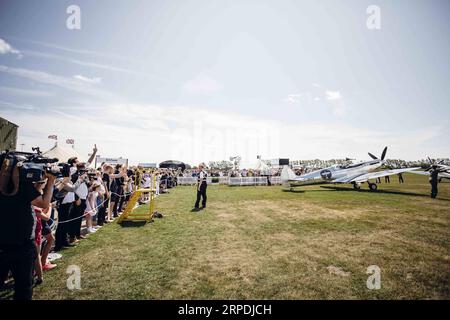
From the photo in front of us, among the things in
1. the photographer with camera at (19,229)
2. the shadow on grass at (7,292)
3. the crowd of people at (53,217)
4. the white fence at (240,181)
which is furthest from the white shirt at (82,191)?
the white fence at (240,181)

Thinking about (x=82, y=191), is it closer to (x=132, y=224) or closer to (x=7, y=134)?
(x=132, y=224)

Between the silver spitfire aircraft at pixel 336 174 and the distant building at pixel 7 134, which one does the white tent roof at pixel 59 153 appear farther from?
the silver spitfire aircraft at pixel 336 174

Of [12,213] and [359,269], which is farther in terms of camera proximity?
[359,269]

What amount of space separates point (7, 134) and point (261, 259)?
628 inches

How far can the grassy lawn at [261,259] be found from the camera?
12.7ft

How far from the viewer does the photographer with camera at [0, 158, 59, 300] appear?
2.49 metres

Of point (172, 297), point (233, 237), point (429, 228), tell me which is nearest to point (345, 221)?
point (429, 228)

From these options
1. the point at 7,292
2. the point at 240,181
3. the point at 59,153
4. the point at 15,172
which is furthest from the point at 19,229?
the point at 240,181

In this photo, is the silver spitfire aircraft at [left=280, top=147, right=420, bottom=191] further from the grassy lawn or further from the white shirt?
the white shirt

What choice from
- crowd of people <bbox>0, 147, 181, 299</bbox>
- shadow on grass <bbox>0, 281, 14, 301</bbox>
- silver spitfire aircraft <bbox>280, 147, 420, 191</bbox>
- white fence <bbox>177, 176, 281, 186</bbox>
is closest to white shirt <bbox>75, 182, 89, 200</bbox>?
crowd of people <bbox>0, 147, 181, 299</bbox>

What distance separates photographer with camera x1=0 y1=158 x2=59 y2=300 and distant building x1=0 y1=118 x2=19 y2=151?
43.6 feet
